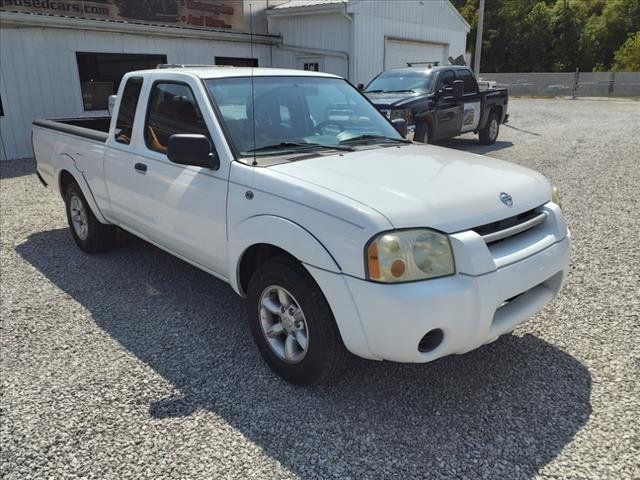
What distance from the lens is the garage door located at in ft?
56.9

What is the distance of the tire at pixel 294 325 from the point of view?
2.81 meters

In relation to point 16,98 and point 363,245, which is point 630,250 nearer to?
point 363,245

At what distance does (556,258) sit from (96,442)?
2722 millimetres

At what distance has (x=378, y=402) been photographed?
303cm

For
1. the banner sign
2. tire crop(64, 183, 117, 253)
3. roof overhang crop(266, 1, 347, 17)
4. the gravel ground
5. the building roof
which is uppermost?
the building roof

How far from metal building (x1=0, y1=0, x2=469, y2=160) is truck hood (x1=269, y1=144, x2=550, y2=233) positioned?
623 cm

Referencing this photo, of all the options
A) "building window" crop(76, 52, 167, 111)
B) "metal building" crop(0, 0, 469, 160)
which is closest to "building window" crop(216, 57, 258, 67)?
"metal building" crop(0, 0, 469, 160)

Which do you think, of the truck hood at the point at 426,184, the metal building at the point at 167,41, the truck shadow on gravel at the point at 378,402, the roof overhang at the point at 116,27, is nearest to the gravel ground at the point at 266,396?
the truck shadow on gravel at the point at 378,402

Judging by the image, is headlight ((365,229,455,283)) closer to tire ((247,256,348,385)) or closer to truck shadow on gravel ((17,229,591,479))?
tire ((247,256,348,385))

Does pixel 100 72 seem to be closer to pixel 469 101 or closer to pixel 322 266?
pixel 469 101

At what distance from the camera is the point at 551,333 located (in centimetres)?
373

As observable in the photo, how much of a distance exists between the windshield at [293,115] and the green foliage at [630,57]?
157 ft

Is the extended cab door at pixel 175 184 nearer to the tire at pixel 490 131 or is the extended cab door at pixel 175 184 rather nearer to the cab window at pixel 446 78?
the cab window at pixel 446 78

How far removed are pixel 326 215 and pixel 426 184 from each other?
634mm
